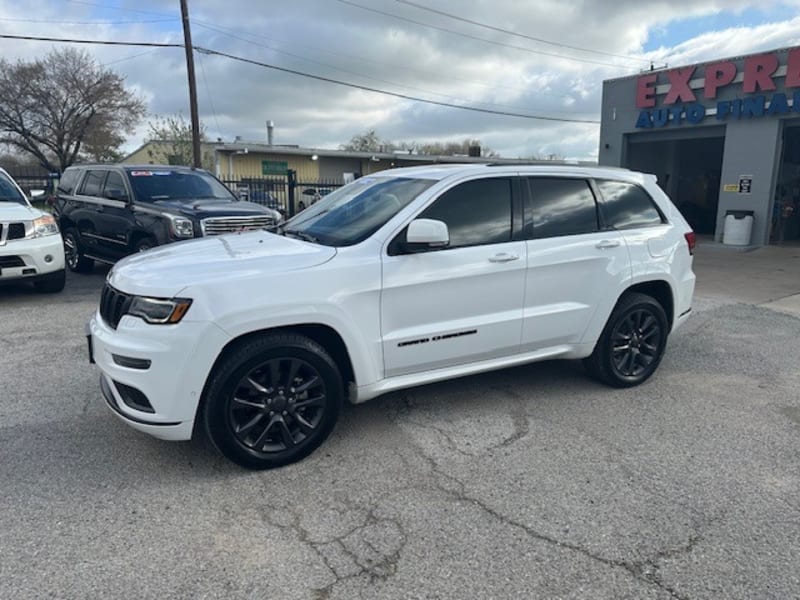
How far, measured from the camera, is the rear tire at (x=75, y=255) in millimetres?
10234

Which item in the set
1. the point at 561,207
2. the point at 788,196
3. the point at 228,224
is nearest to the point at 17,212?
the point at 228,224

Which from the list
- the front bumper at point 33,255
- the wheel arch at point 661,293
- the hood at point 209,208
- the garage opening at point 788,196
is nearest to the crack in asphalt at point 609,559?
the wheel arch at point 661,293

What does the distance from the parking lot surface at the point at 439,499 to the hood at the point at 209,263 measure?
43.9 inches

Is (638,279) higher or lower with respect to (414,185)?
lower

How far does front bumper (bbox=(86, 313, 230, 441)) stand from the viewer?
3.21 metres

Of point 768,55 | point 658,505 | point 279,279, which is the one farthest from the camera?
point 768,55

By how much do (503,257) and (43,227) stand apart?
675 centimetres

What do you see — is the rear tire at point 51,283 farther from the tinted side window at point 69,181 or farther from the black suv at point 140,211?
the tinted side window at point 69,181

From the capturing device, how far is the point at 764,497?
10.9ft

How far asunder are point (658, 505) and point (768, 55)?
15.8 metres

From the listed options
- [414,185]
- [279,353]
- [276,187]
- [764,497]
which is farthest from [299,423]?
[276,187]

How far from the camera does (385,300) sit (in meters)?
3.74

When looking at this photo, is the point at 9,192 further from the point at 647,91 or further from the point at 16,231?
the point at 647,91

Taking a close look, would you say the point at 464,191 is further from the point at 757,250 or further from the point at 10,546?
the point at 757,250
